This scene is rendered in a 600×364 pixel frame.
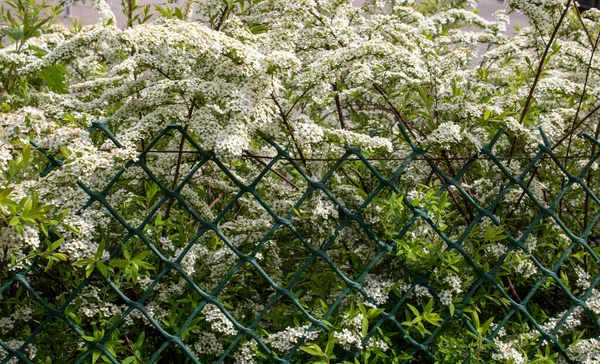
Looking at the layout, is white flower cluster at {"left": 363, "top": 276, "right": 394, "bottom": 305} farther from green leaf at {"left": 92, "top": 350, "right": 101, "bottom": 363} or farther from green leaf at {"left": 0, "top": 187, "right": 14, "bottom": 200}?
green leaf at {"left": 0, "top": 187, "right": 14, "bottom": 200}

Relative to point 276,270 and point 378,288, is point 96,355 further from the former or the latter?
point 378,288

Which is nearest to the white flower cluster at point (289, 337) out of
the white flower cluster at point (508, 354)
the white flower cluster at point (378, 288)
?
the white flower cluster at point (378, 288)

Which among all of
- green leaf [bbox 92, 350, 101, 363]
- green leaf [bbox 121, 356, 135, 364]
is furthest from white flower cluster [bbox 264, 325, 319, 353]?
green leaf [bbox 92, 350, 101, 363]

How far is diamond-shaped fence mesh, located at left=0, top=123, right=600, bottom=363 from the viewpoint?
8.63 feet

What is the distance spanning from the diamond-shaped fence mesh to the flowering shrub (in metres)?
0.01

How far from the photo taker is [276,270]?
A: 9.67 feet

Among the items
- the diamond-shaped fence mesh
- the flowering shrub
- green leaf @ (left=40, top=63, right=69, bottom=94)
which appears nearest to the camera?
the flowering shrub

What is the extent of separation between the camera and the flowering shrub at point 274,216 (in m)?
2.49

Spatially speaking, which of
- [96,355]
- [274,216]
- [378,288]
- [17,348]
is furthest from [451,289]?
[17,348]

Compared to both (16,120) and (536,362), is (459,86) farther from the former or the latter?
(16,120)

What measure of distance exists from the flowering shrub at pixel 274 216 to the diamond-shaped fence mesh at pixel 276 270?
0.01m

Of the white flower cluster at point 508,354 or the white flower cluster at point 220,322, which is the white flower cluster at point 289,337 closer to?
the white flower cluster at point 220,322

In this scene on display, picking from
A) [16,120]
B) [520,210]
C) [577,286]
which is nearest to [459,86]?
[520,210]

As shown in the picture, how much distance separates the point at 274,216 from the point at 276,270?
36cm
